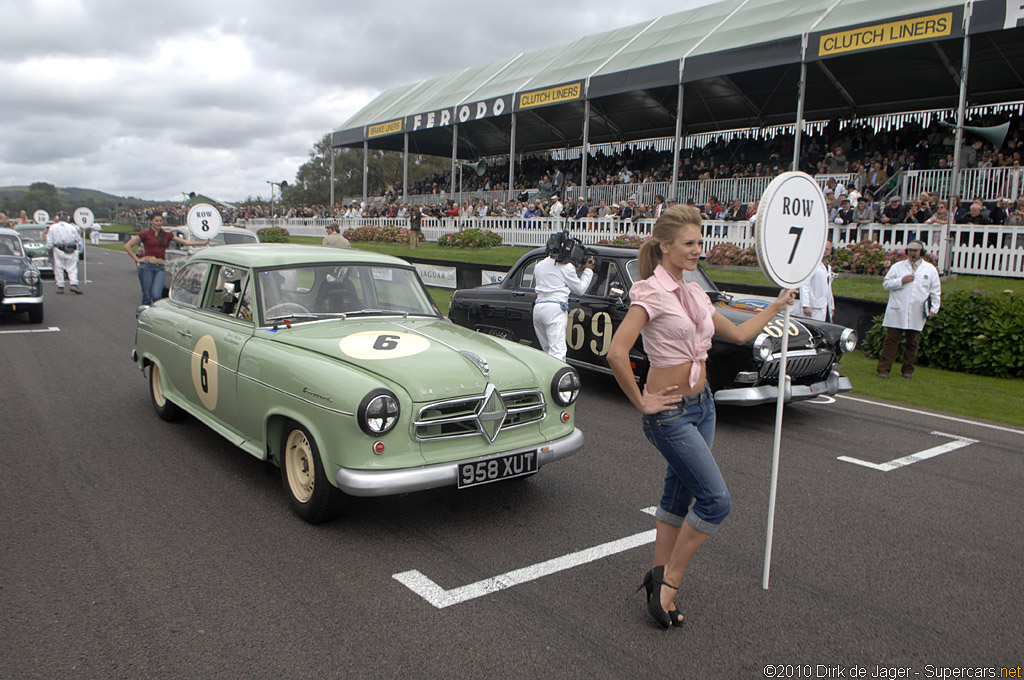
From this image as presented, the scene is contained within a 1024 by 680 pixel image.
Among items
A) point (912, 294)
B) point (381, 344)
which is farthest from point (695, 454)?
point (912, 294)

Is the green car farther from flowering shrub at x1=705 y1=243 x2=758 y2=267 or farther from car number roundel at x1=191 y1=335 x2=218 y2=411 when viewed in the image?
flowering shrub at x1=705 y1=243 x2=758 y2=267

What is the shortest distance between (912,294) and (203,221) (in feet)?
45.4

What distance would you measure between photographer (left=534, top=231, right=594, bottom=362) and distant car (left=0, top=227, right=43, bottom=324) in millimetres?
9307

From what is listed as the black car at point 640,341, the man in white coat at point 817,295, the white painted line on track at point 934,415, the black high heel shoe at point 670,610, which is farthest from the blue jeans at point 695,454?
the man in white coat at point 817,295

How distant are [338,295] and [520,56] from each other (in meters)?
30.3

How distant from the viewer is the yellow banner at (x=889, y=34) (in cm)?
1609

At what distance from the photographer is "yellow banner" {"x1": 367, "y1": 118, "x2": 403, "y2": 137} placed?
34156 millimetres

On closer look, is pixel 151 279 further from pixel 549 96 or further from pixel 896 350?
pixel 549 96

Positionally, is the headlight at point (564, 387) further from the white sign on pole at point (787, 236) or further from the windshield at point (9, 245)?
the windshield at point (9, 245)

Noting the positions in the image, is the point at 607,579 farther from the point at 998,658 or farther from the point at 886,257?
the point at 886,257

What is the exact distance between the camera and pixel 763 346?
687cm

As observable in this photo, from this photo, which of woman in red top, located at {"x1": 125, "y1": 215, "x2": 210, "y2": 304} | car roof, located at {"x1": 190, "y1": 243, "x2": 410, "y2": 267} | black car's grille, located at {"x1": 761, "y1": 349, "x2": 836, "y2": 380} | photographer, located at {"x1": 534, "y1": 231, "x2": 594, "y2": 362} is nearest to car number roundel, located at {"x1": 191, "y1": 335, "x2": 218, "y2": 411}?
car roof, located at {"x1": 190, "y1": 243, "x2": 410, "y2": 267}

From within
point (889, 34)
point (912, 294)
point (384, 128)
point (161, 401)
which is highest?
point (384, 128)

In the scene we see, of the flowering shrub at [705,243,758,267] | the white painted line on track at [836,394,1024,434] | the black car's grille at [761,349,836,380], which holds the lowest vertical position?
the white painted line on track at [836,394,1024,434]
